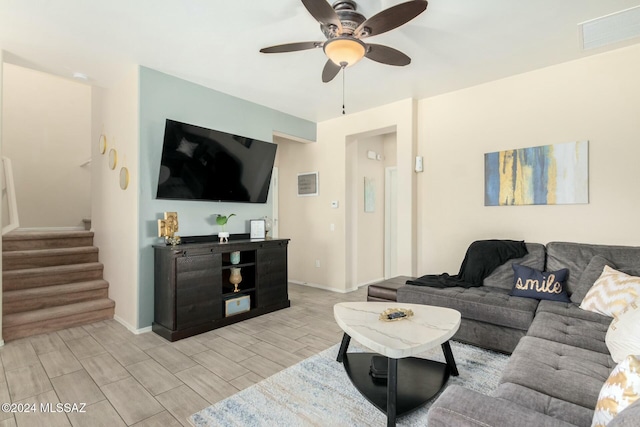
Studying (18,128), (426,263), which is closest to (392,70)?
(426,263)

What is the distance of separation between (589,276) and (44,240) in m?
5.68

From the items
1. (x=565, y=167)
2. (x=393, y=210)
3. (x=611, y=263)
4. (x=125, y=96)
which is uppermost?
(x=125, y=96)

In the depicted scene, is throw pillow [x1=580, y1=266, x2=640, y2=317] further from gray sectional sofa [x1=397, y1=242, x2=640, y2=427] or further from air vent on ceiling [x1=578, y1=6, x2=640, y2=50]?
air vent on ceiling [x1=578, y1=6, x2=640, y2=50]

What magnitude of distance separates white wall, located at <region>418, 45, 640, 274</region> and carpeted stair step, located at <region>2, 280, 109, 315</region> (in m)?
3.94

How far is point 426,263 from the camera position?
13.4 feet

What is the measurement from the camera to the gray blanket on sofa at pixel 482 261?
10.3 feet

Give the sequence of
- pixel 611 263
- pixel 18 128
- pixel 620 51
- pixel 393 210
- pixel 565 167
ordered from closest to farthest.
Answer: pixel 611 263 < pixel 620 51 < pixel 565 167 < pixel 18 128 < pixel 393 210

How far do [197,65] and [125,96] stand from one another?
924 mm

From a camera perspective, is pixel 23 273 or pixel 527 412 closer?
pixel 527 412

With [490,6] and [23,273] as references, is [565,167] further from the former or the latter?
[23,273]

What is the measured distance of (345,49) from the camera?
214 centimetres

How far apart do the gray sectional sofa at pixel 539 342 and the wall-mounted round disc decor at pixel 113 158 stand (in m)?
3.38

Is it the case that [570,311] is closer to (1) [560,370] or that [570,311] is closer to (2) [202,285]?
(1) [560,370]

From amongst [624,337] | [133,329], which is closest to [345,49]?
[624,337]
